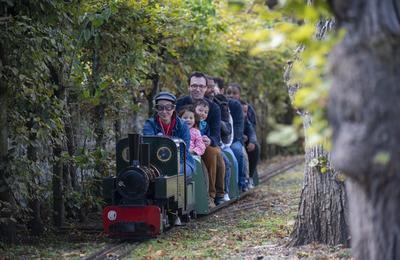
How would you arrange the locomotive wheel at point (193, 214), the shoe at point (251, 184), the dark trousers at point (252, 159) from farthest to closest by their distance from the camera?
the dark trousers at point (252, 159) → the shoe at point (251, 184) → the locomotive wheel at point (193, 214)

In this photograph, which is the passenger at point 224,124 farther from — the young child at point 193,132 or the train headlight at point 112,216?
the train headlight at point 112,216

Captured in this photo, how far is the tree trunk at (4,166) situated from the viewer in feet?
32.2

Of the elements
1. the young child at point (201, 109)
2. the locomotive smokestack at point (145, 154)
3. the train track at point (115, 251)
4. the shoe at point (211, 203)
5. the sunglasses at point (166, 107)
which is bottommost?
the train track at point (115, 251)

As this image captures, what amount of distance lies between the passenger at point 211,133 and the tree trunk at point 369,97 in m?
8.29

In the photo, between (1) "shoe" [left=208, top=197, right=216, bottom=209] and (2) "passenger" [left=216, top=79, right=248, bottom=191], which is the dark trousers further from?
(1) "shoe" [left=208, top=197, right=216, bottom=209]

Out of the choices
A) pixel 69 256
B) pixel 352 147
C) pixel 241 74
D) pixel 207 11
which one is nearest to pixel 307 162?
pixel 69 256

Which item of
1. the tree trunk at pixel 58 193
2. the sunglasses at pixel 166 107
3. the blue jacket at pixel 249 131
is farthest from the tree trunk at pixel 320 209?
the blue jacket at pixel 249 131

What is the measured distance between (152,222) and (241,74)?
49.7 feet

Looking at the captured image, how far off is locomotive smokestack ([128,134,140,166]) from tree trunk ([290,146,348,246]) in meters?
2.09

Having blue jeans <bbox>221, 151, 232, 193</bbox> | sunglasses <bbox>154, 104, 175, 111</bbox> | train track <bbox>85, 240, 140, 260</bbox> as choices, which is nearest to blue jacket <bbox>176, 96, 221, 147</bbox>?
blue jeans <bbox>221, 151, 232, 193</bbox>

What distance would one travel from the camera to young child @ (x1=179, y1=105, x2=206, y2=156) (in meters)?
12.8

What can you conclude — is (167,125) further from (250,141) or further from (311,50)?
(311,50)

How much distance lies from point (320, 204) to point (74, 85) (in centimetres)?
411

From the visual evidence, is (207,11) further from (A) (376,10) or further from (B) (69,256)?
(A) (376,10)
